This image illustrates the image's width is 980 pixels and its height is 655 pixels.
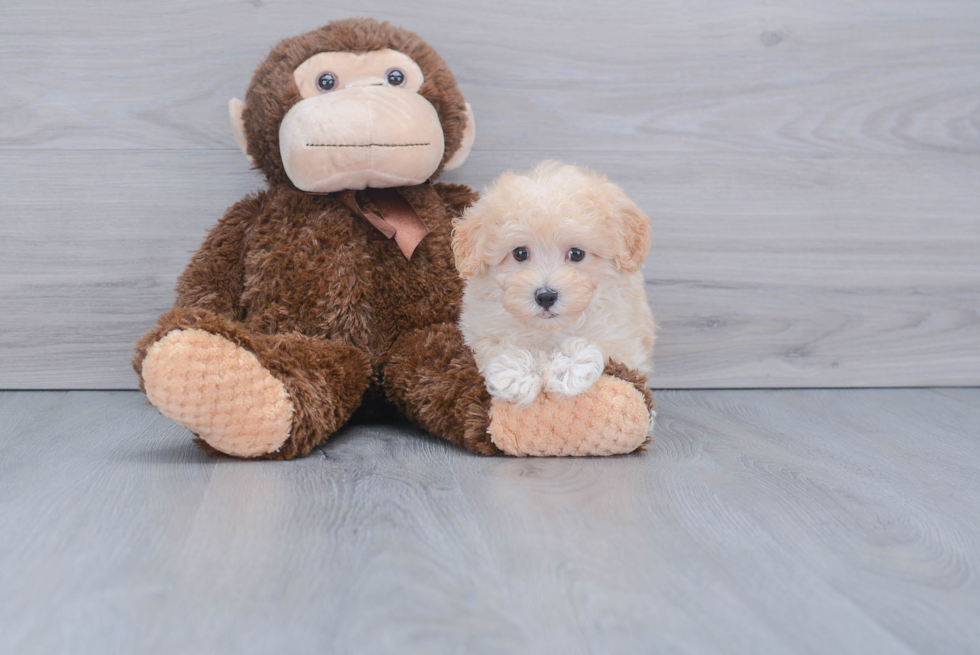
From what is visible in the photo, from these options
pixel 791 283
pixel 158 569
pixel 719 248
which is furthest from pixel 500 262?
pixel 791 283

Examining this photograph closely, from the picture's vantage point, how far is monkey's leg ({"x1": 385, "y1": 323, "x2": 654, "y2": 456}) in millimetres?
951

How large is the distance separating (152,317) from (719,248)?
102 cm

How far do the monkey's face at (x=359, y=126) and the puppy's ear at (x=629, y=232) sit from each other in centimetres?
31

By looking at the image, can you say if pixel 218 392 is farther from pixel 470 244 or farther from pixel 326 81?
pixel 326 81

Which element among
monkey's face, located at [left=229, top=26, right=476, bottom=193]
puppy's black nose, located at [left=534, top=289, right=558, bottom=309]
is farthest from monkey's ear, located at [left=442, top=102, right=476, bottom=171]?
puppy's black nose, located at [left=534, top=289, right=558, bottom=309]

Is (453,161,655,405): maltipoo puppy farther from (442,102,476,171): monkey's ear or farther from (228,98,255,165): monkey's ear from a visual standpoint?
(228,98,255,165): monkey's ear

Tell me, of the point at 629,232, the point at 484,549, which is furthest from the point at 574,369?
the point at 484,549

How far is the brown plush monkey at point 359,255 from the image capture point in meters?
0.97

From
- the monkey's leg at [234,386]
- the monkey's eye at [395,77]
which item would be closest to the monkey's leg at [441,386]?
the monkey's leg at [234,386]

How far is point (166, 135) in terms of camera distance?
133cm

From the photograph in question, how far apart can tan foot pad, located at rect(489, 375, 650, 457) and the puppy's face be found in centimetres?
10

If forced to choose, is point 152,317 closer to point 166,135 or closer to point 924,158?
point 166,135

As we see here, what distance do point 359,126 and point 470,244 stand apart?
0.24m

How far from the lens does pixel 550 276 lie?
A: 3.02 feet
